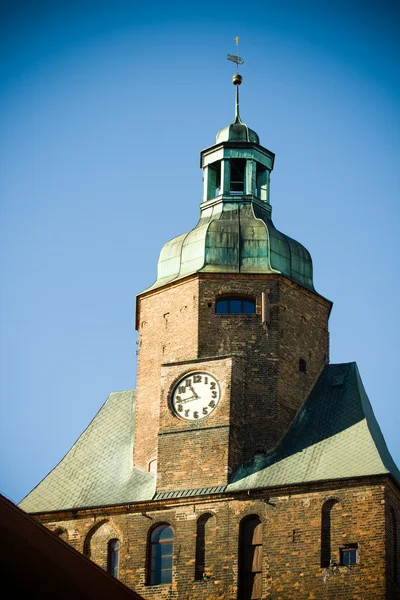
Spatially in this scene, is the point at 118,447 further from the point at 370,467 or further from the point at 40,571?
the point at 40,571

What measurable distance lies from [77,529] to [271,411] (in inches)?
267

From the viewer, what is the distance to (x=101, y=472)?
48781mm

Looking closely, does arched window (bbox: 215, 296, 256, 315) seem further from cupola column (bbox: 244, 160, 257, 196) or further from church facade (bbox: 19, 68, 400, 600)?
cupola column (bbox: 244, 160, 257, 196)

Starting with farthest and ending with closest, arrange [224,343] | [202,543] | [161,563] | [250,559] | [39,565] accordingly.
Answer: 1. [224,343]
2. [161,563]
3. [202,543]
4. [250,559]
5. [39,565]

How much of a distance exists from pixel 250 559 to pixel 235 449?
3436 mm

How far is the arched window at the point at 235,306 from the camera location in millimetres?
48375

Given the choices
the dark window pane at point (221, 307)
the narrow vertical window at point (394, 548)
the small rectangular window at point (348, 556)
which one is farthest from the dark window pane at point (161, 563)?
the dark window pane at point (221, 307)

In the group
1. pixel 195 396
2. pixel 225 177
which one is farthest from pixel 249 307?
pixel 225 177

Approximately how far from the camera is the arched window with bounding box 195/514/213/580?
146ft

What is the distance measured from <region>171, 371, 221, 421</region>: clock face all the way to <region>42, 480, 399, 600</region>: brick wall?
2.81 meters

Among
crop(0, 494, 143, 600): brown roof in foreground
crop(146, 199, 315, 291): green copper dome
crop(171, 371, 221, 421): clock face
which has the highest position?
crop(146, 199, 315, 291): green copper dome

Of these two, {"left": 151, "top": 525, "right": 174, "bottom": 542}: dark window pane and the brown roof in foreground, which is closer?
the brown roof in foreground

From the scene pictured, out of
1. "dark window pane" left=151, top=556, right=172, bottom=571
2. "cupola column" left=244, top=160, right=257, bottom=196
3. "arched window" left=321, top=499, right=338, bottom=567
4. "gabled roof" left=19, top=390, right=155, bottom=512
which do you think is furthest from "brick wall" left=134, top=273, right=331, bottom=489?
"cupola column" left=244, top=160, right=257, bottom=196

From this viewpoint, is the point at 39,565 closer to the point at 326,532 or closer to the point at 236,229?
the point at 326,532
